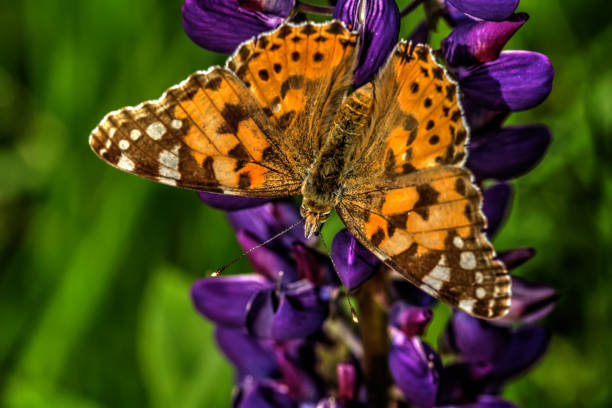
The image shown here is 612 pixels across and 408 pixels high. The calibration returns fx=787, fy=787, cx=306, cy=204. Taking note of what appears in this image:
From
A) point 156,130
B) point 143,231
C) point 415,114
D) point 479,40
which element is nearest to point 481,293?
point 415,114

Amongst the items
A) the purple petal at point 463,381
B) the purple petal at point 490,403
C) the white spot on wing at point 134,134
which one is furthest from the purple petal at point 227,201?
the purple petal at point 490,403

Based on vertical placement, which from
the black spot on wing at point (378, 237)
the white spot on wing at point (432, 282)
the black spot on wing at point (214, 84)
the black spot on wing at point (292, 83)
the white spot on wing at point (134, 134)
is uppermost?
the black spot on wing at point (214, 84)

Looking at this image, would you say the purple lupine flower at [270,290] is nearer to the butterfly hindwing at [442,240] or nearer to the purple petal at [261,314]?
the purple petal at [261,314]

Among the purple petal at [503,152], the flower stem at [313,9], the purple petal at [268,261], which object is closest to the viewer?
the flower stem at [313,9]

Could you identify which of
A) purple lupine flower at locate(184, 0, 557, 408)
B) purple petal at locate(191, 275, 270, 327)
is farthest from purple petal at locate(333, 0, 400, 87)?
purple petal at locate(191, 275, 270, 327)

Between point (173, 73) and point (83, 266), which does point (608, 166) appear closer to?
point (173, 73)

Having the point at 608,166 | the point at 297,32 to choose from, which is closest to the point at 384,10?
the point at 297,32

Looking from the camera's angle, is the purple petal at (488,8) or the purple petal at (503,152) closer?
the purple petal at (488,8)

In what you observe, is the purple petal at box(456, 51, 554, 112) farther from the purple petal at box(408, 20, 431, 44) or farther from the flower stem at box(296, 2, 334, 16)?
the flower stem at box(296, 2, 334, 16)
